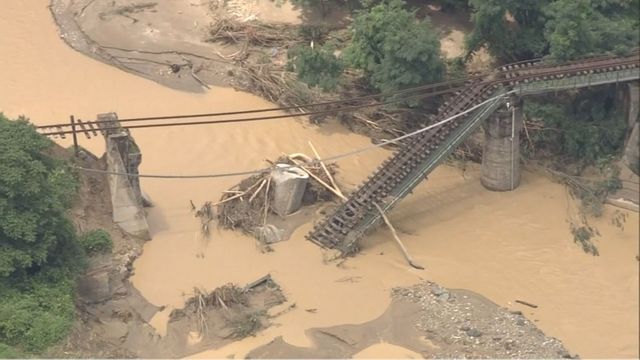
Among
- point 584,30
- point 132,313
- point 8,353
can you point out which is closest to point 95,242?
point 132,313

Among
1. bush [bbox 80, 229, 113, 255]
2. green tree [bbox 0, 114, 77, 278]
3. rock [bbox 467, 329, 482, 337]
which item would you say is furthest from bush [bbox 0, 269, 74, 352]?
rock [bbox 467, 329, 482, 337]

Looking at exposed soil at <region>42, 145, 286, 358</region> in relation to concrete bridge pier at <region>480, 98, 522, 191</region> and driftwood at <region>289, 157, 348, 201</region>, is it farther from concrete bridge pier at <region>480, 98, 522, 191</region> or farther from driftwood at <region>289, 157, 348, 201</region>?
concrete bridge pier at <region>480, 98, 522, 191</region>

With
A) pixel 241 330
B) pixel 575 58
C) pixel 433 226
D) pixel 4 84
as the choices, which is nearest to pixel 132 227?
pixel 241 330

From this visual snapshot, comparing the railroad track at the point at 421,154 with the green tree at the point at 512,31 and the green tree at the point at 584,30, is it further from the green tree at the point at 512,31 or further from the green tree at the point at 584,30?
the green tree at the point at 512,31

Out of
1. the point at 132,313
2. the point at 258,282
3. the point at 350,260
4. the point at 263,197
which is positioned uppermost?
the point at 263,197

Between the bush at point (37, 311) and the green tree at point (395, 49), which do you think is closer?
the bush at point (37, 311)

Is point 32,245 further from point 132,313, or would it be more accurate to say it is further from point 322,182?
point 322,182

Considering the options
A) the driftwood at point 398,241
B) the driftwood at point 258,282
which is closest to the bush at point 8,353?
the driftwood at point 258,282
